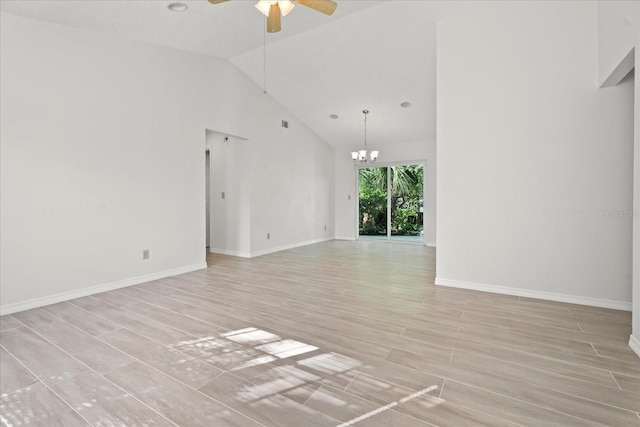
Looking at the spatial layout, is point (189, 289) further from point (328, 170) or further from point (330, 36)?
point (328, 170)

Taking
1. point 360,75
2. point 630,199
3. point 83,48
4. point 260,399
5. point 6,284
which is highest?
point 360,75

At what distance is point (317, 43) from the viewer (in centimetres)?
477

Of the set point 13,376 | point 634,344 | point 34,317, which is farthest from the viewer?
point 34,317

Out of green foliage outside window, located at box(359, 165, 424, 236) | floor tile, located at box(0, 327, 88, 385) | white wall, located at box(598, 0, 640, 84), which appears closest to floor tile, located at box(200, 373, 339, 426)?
floor tile, located at box(0, 327, 88, 385)

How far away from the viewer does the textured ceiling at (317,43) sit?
11.0 feet

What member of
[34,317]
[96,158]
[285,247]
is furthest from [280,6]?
[285,247]

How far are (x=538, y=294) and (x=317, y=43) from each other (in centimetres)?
441

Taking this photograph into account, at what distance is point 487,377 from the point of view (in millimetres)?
1853

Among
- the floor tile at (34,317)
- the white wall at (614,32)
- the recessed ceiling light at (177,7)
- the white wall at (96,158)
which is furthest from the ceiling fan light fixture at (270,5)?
the floor tile at (34,317)

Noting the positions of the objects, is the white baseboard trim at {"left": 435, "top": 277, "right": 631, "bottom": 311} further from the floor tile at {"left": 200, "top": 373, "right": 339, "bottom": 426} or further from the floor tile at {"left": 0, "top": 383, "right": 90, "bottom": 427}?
the floor tile at {"left": 0, "top": 383, "right": 90, "bottom": 427}

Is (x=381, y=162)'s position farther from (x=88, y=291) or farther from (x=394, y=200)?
(x=88, y=291)

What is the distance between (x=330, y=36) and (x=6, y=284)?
477cm

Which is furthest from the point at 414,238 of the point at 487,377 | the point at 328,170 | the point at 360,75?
the point at 487,377

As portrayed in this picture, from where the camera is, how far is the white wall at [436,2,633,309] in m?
3.07
